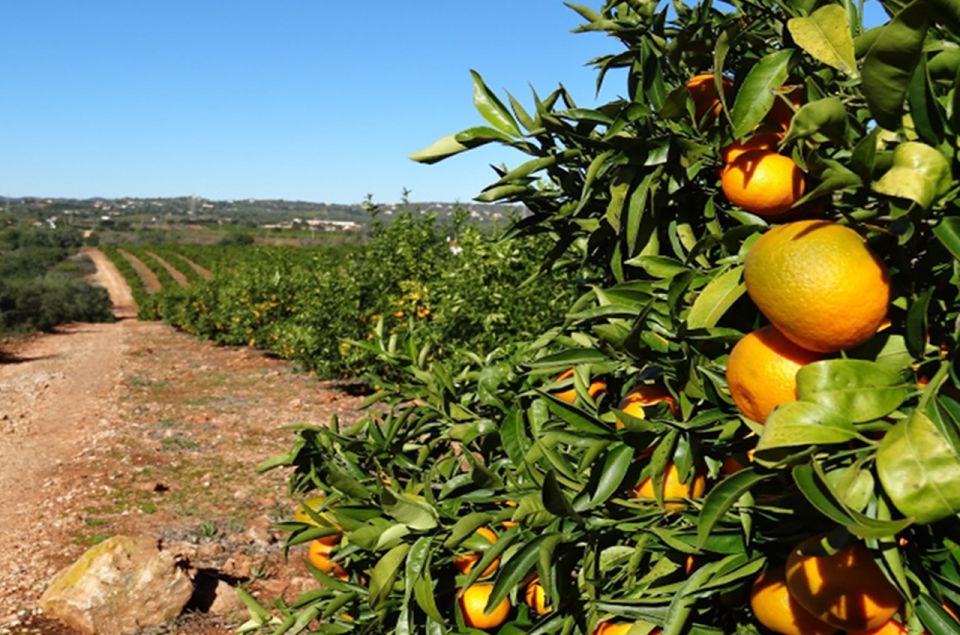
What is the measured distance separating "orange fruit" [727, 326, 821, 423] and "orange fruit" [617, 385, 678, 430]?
0.21 metres

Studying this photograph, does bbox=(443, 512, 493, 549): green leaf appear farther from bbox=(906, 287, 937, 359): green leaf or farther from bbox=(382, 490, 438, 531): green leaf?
bbox=(906, 287, 937, 359): green leaf

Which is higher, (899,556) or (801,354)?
(801,354)

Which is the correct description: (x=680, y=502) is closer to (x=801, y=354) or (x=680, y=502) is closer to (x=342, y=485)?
(x=801, y=354)

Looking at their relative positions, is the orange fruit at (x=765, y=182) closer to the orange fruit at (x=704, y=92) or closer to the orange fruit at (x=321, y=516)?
the orange fruit at (x=704, y=92)

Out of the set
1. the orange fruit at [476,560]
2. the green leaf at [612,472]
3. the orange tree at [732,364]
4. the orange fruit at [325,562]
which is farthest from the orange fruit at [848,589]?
the orange fruit at [325,562]

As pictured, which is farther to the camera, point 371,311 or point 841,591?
point 371,311

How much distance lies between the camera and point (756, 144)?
909mm

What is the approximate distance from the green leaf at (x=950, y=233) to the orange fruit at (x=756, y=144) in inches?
10.7

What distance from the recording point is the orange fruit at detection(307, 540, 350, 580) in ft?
4.59

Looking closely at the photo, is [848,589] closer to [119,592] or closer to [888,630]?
[888,630]

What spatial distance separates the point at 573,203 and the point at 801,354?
50 cm

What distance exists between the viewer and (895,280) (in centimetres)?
74

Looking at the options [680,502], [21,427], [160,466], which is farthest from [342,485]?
[21,427]

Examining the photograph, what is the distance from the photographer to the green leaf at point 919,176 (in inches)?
25.2
